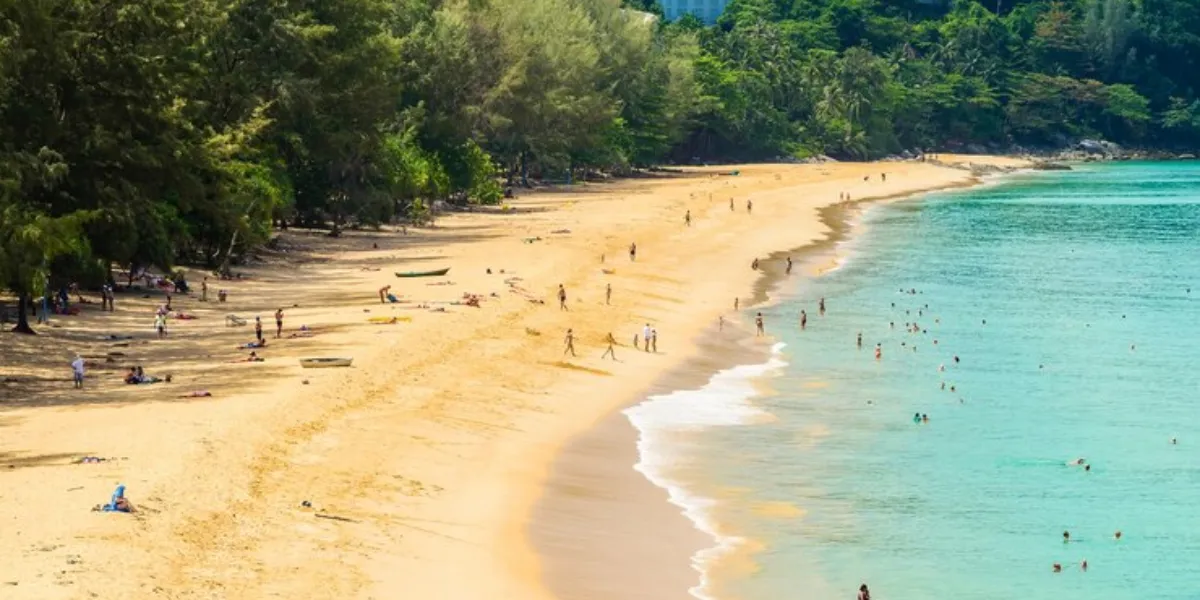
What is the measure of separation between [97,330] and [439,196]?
56.8 metres

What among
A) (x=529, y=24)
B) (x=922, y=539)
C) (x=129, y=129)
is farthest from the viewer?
(x=529, y=24)

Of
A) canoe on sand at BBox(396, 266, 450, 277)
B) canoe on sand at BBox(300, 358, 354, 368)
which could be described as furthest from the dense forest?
canoe on sand at BBox(300, 358, 354, 368)

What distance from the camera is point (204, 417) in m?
37.0

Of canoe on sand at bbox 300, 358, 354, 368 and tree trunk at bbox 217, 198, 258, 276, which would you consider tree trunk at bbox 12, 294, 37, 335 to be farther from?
tree trunk at bbox 217, 198, 258, 276

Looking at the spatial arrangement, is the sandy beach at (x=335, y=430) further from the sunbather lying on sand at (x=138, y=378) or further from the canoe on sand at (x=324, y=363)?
the sunbather lying on sand at (x=138, y=378)

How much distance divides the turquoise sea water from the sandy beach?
215 centimetres

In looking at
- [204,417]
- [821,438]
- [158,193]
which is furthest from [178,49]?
[821,438]

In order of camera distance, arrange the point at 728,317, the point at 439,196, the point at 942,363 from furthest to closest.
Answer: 1. the point at 439,196
2. the point at 728,317
3. the point at 942,363

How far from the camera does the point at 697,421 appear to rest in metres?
43.9

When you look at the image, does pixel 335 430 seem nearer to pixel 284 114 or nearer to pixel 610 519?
pixel 610 519

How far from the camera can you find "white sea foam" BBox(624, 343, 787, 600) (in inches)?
1283

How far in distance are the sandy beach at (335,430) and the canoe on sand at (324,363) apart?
0.34 meters

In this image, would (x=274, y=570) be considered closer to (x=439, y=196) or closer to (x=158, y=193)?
(x=158, y=193)

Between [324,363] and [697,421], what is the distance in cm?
943
